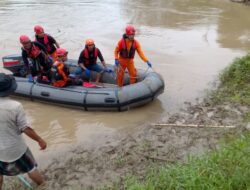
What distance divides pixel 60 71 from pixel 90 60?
90 centimetres

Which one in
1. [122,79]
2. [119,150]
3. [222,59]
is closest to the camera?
[119,150]

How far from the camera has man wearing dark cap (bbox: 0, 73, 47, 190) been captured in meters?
3.55

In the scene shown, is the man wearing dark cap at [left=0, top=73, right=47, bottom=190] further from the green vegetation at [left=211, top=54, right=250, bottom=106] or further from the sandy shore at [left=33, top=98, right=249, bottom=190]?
the green vegetation at [left=211, top=54, right=250, bottom=106]

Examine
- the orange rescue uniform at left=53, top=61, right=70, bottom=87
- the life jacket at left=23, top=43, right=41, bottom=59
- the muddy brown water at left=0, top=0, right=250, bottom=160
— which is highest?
the life jacket at left=23, top=43, right=41, bottom=59

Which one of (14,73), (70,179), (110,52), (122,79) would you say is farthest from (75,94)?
(110,52)

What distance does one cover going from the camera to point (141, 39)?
13.3 meters

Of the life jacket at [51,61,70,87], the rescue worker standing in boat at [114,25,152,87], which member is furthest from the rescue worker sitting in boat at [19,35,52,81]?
the rescue worker standing in boat at [114,25,152,87]

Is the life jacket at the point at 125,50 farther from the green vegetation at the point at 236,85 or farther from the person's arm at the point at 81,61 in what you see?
the green vegetation at the point at 236,85

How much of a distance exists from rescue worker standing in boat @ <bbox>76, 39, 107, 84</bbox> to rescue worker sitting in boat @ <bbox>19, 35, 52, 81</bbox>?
71 cm

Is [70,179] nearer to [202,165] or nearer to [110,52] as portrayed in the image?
[202,165]

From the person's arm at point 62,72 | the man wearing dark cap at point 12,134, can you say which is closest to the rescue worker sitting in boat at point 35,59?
the person's arm at point 62,72

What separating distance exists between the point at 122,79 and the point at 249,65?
2.89 metres

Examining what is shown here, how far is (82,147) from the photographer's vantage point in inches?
229

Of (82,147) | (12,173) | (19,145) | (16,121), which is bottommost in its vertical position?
(82,147)
